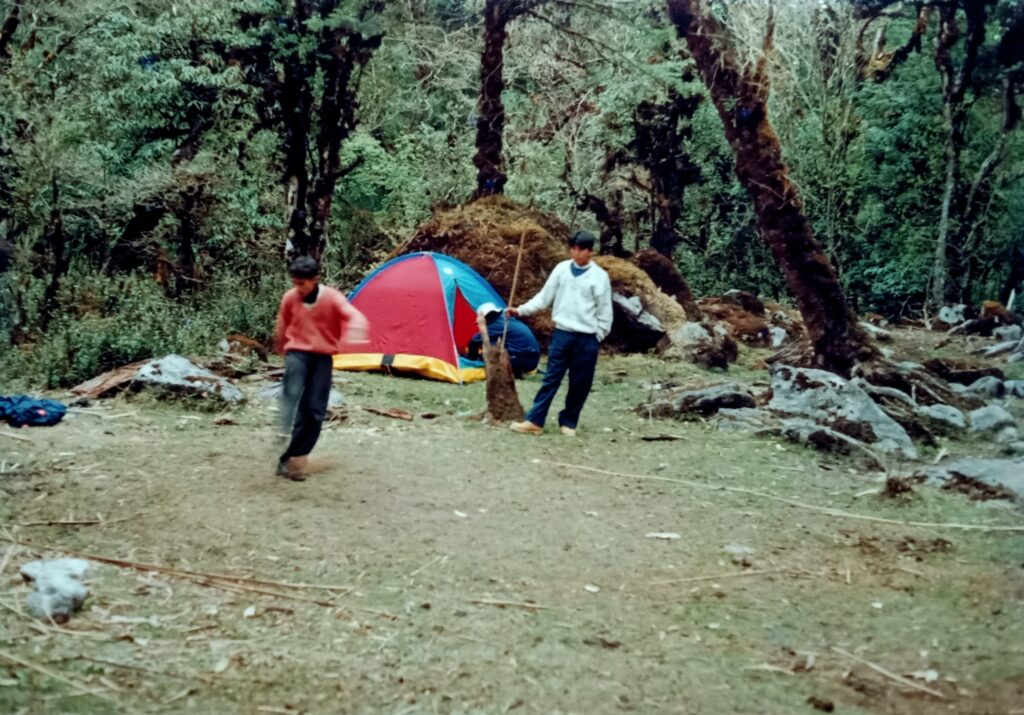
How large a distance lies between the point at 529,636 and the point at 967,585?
242 centimetres

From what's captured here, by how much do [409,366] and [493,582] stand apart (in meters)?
6.88

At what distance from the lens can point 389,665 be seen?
11.9ft

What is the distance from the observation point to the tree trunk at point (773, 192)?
34.4 ft

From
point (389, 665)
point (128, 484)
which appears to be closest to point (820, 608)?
point (389, 665)

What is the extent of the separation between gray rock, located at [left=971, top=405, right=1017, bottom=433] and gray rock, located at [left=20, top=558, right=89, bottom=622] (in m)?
7.94

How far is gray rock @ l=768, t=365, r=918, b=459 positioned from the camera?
806 cm

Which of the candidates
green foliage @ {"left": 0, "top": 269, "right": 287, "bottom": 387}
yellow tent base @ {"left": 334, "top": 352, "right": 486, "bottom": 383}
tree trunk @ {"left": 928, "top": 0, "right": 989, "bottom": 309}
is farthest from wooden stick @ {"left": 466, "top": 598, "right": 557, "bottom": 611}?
tree trunk @ {"left": 928, "top": 0, "right": 989, "bottom": 309}

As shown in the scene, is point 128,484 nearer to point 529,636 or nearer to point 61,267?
point 529,636

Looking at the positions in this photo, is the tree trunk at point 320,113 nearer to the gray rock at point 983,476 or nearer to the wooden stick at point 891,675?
the gray rock at point 983,476

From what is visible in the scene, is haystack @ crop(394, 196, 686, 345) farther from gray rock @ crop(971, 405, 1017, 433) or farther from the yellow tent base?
gray rock @ crop(971, 405, 1017, 433)

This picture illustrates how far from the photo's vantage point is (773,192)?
1061 cm

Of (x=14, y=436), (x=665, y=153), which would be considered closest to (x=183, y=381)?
(x=14, y=436)

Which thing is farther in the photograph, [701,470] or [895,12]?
[895,12]

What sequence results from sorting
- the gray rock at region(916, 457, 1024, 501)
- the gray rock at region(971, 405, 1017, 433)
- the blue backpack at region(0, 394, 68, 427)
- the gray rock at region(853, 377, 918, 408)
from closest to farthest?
the gray rock at region(916, 457, 1024, 501) < the blue backpack at region(0, 394, 68, 427) < the gray rock at region(971, 405, 1017, 433) < the gray rock at region(853, 377, 918, 408)
